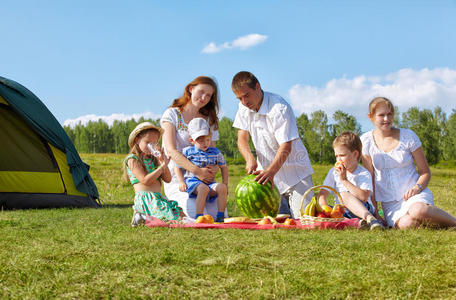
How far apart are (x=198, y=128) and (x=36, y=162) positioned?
16.2 feet

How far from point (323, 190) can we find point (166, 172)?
1828 mm

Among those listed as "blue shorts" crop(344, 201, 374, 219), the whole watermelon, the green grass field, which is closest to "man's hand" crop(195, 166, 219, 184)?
the whole watermelon

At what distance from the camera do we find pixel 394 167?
5.01m

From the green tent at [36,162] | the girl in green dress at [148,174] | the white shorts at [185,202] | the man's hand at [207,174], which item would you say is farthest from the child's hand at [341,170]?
the green tent at [36,162]

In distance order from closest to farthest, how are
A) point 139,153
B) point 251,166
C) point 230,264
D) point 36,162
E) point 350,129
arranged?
point 230,264
point 251,166
point 139,153
point 36,162
point 350,129

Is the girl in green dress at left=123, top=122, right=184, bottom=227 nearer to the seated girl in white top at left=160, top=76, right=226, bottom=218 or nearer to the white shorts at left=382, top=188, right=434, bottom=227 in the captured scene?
the seated girl in white top at left=160, top=76, right=226, bottom=218

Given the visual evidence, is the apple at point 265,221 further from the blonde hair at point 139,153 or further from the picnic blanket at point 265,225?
the blonde hair at point 139,153

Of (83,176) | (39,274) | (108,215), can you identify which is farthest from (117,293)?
(83,176)

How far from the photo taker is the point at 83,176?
8.91m

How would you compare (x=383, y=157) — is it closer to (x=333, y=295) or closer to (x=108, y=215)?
(x=333, y=295)

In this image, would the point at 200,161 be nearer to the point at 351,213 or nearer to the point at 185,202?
the point at 185,202

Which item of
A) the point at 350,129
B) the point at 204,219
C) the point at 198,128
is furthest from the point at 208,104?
the point at 350,129

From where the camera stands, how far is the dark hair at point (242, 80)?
519 centimetres

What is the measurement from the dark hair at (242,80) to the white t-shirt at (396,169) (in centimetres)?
157
